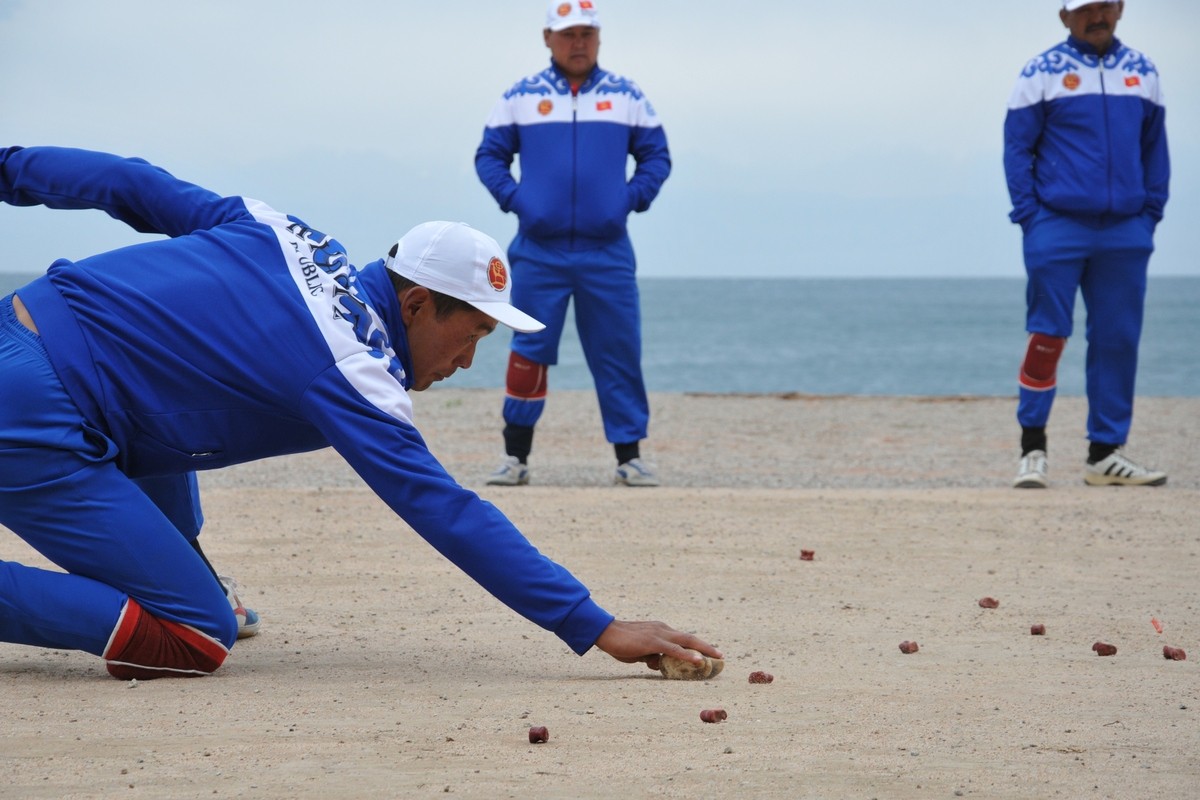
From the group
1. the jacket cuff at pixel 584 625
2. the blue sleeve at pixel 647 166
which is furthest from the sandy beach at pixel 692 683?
the blue sleeve at pixel 647 166

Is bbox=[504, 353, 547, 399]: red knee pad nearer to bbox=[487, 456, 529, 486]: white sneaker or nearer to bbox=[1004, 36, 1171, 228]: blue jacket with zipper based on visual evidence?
bbox=[487, 456, 529, 486]: white sneaker

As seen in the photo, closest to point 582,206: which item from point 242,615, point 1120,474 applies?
point 1120,474

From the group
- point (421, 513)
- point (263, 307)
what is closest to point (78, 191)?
point (263, 307)

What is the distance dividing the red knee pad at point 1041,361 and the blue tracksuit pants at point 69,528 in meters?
5.50

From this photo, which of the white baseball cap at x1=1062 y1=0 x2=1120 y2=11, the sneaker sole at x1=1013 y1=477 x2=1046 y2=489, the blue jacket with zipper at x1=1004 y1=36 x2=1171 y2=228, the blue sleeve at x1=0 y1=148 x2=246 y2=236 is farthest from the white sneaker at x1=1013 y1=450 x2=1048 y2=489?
the blue sleeve at x1=0 y1=148 x2=246 y2=236

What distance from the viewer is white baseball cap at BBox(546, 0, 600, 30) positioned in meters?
8.27

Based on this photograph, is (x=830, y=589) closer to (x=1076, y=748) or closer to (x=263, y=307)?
(x=1076, y=748)

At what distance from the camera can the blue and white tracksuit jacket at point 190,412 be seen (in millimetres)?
3682

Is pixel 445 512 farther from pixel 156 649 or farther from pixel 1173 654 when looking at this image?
pixel 1173 654

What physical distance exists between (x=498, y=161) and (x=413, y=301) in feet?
15.6

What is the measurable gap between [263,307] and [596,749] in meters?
1.39

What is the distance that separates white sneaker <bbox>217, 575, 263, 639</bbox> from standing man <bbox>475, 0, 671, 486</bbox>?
12.0 feet

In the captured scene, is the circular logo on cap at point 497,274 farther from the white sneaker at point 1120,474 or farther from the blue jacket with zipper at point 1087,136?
the white sneaker at point 1120,474

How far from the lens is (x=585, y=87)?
8.36 m
